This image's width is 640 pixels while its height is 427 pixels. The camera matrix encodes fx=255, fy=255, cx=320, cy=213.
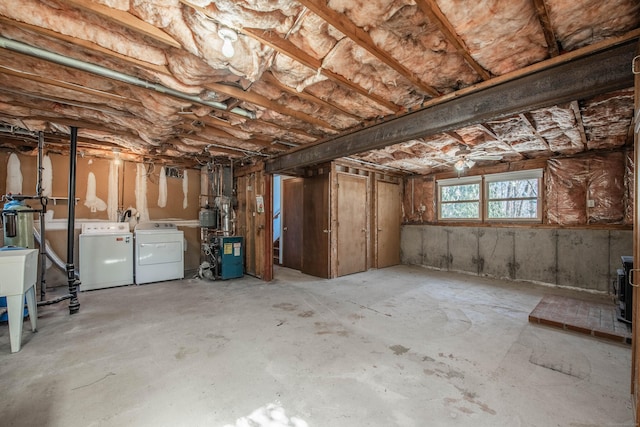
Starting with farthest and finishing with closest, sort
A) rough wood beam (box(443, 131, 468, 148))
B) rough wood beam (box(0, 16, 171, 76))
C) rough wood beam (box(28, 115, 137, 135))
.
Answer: rough wood beam (box(443, 131, 468, 148))
rough wood beam (box(28, 115, 137, 135))
rough wood beam (box(0, 16, 171, 76))

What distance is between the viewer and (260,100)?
248cm

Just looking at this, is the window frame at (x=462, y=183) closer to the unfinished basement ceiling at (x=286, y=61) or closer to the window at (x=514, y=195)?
the window at (x=514, y=195)

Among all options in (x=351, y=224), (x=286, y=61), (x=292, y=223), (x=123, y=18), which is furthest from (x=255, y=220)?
(x=123, y=18)

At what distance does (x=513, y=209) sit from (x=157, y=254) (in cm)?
701

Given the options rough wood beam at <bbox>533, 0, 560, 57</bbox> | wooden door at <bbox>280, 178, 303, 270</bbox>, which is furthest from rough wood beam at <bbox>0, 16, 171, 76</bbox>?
wooden door at <bbox>280, 178, 303, 270</bbox>

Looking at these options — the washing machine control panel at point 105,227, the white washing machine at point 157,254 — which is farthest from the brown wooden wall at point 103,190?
the white washing machine at point 157,254

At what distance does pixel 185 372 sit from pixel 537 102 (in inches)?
133

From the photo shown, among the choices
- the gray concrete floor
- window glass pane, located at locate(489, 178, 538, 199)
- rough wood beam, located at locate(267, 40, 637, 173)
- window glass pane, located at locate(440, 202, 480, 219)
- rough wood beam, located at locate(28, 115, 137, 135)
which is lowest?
the gray concrete floor

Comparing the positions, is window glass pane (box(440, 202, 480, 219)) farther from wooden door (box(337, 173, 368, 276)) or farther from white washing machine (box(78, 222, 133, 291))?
white washing machine (box(78, 222, 133, 291))

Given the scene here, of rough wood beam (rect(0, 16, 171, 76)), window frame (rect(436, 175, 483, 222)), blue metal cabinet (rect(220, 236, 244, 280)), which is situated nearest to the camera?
rough wood beam (rect(0, 16, 171, 76))

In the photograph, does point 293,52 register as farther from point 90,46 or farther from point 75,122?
point 75,122

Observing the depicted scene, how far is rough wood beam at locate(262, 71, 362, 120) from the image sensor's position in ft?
7.16

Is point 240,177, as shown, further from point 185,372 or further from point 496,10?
point 496,10

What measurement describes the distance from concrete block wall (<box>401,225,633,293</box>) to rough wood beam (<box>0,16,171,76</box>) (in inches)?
239
